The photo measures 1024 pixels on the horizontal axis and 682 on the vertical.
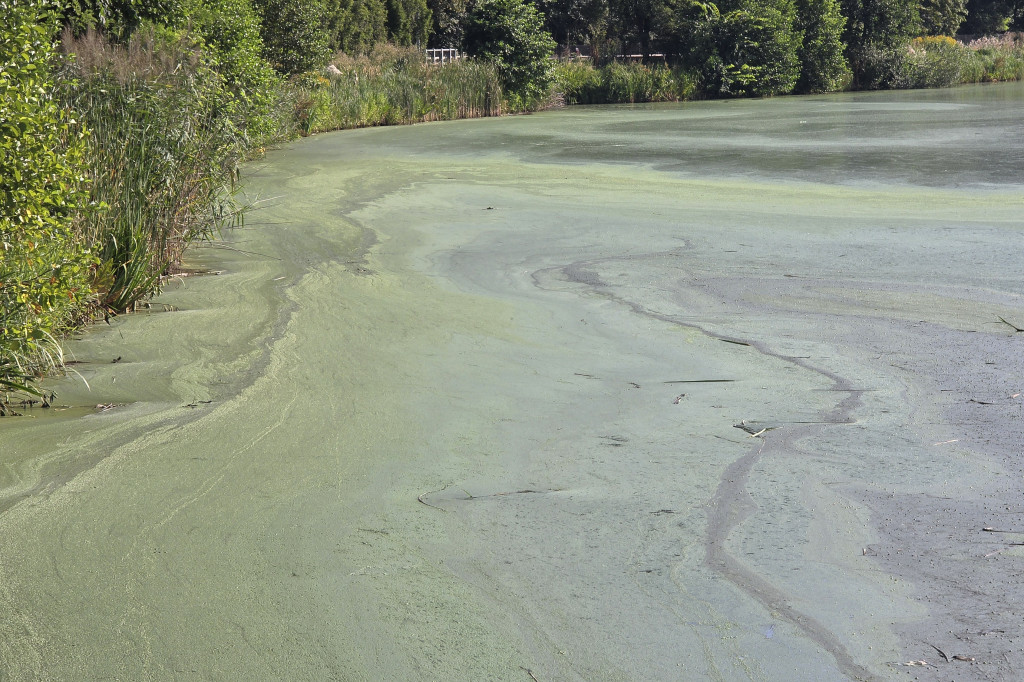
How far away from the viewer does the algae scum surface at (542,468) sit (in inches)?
85.6

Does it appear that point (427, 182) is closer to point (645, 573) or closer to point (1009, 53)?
point (645, 573)

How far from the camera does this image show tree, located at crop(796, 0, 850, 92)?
24078 mm

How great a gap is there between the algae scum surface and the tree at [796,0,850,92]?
62.0ft

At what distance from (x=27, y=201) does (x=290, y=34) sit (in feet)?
34.8

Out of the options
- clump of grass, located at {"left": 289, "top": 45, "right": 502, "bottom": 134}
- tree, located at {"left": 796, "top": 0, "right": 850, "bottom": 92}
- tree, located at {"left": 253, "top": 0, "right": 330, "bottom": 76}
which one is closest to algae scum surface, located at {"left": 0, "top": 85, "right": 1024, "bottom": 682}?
tree, located at {"left": 253, "top": 0, "right": 330, "bottom": 76}

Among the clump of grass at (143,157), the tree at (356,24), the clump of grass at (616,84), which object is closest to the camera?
the clump of grass at (143,157)

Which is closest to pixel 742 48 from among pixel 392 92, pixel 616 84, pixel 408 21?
pixel 616 84

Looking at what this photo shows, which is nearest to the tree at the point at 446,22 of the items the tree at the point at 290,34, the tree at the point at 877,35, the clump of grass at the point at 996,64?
the tree at the point at 877,35

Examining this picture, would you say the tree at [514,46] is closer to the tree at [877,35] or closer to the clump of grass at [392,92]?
the clump of grass at [392,92]

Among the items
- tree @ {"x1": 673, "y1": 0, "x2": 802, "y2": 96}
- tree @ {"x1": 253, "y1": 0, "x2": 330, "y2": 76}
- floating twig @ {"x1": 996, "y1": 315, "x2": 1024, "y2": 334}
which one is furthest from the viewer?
tree @ {"x1": 673, "y1": 0, "x2": 802, "y2": 96}

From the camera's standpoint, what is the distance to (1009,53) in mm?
28906

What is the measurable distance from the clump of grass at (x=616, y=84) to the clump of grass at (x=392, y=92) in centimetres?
383

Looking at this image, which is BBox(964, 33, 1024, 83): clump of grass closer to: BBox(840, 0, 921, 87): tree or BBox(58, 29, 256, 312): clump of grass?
BBox(840, 0, 921, 87): tree

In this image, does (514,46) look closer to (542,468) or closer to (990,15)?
(542,468)
